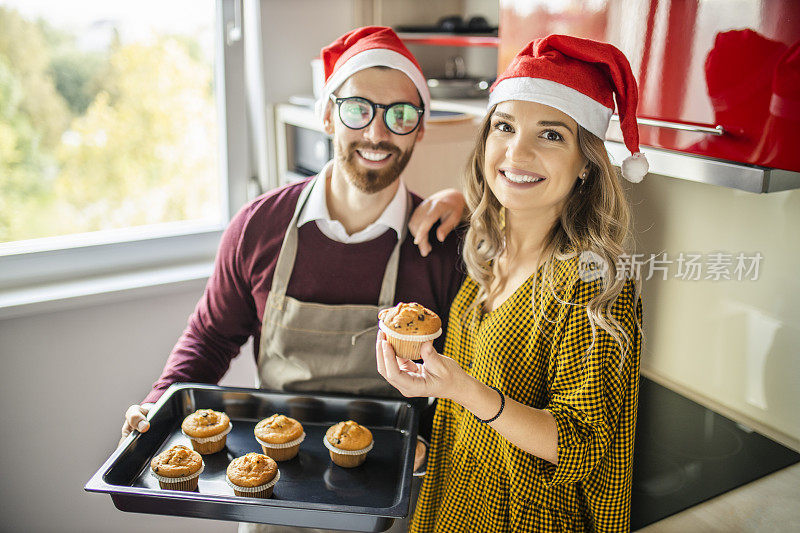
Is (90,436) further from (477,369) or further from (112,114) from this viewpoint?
(477,369)

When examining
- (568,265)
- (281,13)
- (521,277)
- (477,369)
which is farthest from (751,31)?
(281,13)

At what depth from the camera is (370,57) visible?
63.7 inches

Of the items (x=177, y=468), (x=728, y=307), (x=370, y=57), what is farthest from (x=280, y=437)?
(x=728, y=307)

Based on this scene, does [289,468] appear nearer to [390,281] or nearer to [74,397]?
[390,281]

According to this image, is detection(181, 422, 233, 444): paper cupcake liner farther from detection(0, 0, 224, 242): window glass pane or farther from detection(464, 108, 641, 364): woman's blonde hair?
detection(0, 0, 224, 242): window glass pane

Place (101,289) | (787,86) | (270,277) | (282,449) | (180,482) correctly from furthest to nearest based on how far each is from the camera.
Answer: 1. (101,289)
2. (270,277)
3. (282,449)
4. (180,482)
5. (787,86)

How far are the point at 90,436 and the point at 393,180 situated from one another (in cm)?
154

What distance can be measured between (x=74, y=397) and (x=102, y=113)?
1020mm

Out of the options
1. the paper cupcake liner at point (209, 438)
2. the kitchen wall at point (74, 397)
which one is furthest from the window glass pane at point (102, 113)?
the paper cupcake liner at point (209, 438)

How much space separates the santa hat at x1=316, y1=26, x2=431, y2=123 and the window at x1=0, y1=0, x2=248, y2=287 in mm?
1036

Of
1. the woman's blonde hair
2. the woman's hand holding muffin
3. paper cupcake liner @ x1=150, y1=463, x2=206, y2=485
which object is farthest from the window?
the woman's hand holding muffin

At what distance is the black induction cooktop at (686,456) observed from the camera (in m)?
1.42

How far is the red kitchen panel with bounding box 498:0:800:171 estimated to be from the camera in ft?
3.32

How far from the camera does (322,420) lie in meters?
1.67
